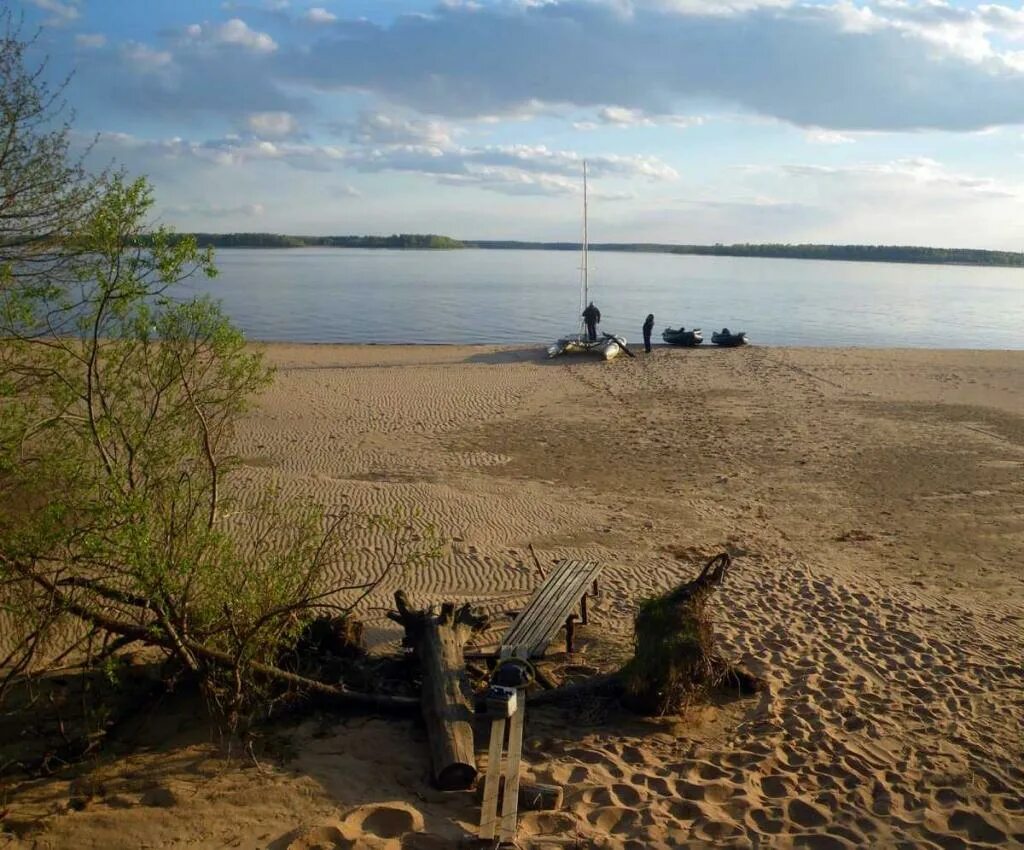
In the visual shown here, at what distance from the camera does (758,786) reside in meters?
5.46

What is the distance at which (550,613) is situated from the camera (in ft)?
22.9

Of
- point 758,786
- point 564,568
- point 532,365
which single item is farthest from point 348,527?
point 532,365

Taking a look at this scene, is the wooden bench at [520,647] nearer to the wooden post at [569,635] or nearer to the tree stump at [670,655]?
the wooden post at [569,635]

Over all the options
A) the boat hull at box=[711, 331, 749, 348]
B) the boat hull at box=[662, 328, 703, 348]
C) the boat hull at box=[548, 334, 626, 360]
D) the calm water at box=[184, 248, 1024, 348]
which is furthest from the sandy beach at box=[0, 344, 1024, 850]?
the calm water at box=[184, 248, 1024, 348]

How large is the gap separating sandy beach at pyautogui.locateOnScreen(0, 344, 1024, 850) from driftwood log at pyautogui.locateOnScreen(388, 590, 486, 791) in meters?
0.17

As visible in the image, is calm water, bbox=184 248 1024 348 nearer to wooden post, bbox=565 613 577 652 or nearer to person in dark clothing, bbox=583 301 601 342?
person in dark clothing, bbox=583 301 601 342

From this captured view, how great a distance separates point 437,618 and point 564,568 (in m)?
1.79

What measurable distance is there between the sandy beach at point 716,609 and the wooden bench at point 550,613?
0.46 meters

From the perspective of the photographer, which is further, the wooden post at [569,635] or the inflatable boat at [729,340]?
the inflatable boat at [729,340]

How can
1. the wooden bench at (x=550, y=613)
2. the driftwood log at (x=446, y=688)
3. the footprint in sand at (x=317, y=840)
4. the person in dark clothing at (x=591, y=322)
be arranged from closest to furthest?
the footprint in sand at (x=317, y=840) → the driftwood log at (x=446, y=688) → the wooden bench at (x=550, y=613) → the person in dark clothing at (x=591, y=322)

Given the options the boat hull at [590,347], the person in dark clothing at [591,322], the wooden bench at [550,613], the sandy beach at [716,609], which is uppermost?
the person in dark clothing at [591,322]

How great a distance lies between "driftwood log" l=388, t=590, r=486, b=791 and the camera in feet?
17.1

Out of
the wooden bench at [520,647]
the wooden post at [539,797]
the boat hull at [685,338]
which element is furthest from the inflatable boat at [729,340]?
the wooden post at [539,797]

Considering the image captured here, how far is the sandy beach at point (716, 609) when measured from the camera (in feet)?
16.4
